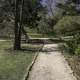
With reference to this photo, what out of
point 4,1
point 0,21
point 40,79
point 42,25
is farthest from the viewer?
point 42,25

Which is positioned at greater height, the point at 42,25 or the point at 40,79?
the point at 40,79

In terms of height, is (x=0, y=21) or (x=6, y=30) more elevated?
(x=0, y=21)

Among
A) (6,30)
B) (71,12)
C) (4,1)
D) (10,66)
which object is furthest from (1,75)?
(6,30)

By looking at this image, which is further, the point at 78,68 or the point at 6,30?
the point at 6,30

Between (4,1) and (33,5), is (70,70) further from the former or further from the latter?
(33,5)

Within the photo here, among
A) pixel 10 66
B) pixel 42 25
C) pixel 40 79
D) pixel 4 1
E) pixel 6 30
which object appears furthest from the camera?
pixel 42 25

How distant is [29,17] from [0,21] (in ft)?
14.6

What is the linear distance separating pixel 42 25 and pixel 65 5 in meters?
26.3

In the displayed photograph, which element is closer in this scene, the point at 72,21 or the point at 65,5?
the point at 72,21

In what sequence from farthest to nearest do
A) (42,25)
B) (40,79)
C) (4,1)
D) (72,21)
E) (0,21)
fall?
(42,25), (0,21), (4,1), (72,21), (40,79)

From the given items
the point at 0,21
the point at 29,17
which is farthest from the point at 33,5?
the point at 0,21

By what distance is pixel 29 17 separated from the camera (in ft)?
138

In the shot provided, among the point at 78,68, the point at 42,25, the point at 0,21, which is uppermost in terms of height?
the point at 78,68

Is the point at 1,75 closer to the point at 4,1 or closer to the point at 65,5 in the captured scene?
the point at 65,5
